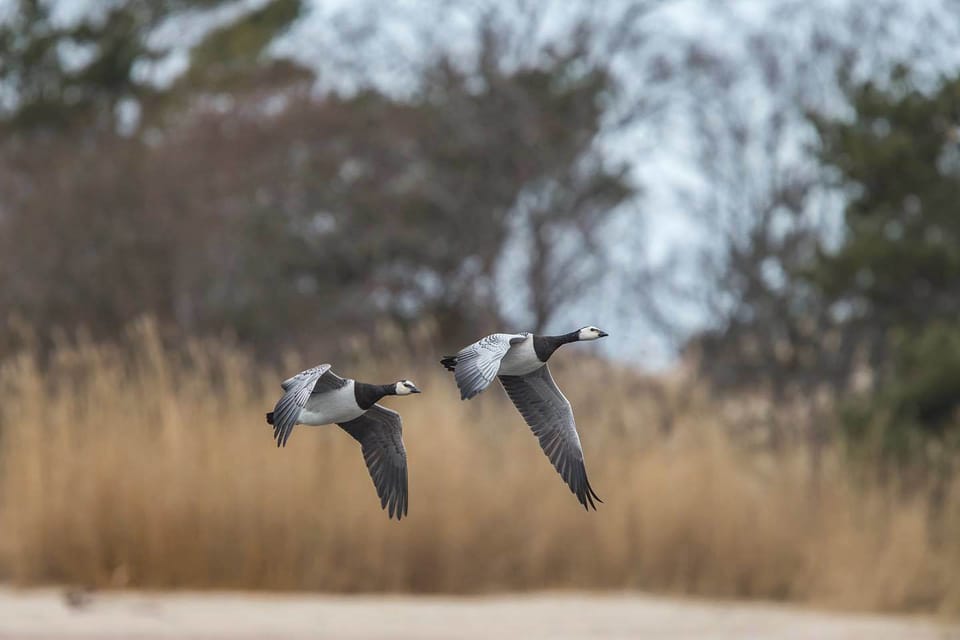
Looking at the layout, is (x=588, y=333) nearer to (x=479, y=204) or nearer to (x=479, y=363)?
(x=479, y=363)

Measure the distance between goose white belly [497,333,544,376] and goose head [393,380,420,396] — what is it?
3.4 inches

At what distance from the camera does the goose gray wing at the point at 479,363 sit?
1151 millimetres

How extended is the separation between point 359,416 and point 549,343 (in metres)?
0.18

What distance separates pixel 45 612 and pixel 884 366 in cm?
1285

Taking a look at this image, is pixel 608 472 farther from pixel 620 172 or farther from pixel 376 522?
pixel 620 172

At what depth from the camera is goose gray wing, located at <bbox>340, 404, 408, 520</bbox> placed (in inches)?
53.6

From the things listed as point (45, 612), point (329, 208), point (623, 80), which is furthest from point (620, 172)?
point (45, 612)

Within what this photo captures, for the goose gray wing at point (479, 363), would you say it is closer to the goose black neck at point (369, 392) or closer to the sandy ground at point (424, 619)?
Result: the goose black neck at point (369, 392)

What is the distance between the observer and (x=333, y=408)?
1.27 meters

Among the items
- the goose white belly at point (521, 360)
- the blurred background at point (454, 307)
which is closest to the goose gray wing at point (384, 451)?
the goose white belly at point (521, 360)

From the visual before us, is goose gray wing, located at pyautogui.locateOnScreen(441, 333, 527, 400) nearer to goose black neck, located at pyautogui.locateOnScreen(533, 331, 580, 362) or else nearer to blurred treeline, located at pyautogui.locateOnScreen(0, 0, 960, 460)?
goose black neck, located at pyautogui.locateOnScreen(533, 331, 580, 362)

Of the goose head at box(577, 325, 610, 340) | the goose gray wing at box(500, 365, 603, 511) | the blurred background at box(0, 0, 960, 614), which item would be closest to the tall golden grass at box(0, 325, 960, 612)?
the blurred background at box(0, 0, 960, 614)

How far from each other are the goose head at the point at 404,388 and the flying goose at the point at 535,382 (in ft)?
0.12

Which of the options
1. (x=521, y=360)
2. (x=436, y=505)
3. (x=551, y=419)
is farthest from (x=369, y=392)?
(x=436, y=505)
